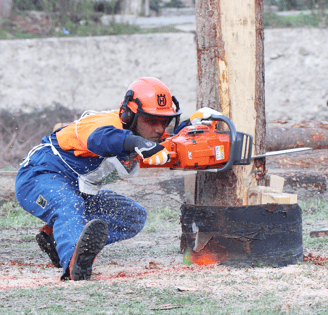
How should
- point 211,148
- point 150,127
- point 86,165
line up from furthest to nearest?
point 86,165 → point 150,127 → point 211,148

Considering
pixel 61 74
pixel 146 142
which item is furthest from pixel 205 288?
pixel 61 74

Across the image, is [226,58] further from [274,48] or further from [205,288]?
[274,48]

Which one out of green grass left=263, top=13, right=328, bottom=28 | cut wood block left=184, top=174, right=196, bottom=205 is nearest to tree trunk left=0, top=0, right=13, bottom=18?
green grass left=263, top=13, right=328, bottom=28

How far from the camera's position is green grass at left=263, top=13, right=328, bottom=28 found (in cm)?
1462

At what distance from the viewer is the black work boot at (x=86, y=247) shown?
103 inches

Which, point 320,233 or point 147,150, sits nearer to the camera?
point 147,150

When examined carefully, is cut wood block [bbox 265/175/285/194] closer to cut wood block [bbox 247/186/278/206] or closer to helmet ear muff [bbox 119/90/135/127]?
cut wood block [bbox 247/186/278/206]

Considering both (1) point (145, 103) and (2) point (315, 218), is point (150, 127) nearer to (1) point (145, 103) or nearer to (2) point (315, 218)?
(1) point (145, 103)

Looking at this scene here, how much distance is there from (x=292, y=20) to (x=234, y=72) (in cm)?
1333

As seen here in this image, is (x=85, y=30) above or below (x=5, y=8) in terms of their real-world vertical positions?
below

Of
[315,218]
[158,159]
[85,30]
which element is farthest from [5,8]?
[158,159]

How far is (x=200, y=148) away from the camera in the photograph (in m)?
2.75

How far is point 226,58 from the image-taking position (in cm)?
293

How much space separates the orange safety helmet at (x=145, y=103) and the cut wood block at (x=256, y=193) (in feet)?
2.25
